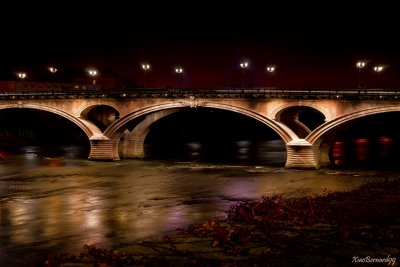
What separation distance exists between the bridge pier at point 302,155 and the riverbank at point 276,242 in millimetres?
22362

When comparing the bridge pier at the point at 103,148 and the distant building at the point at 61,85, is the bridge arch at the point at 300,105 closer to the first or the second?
the bridge pier at the point at 103,148

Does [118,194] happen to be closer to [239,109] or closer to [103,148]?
[239,109]

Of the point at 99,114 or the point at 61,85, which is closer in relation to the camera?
the point at 99,114

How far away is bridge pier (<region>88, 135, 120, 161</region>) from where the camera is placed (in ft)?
179

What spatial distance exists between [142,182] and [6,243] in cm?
1973

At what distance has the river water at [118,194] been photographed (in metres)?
20.4

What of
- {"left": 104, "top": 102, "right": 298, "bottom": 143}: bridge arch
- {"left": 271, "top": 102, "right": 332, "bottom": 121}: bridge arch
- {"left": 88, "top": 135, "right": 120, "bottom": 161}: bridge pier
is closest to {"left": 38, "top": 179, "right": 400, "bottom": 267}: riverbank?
{"left": 271, "top": 102, "right": 332, "bottom": 121}: bridge arch

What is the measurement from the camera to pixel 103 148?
54875mm

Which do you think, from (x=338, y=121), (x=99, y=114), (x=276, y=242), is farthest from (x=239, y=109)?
(x=276, y=242)

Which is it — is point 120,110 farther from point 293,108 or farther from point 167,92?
point 293,108

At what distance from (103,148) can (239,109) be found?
52.5 ft

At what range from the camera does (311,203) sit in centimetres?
2339

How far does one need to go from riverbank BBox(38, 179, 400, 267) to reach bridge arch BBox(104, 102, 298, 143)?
937 inches

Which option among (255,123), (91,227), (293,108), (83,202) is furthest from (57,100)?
(255,123)
